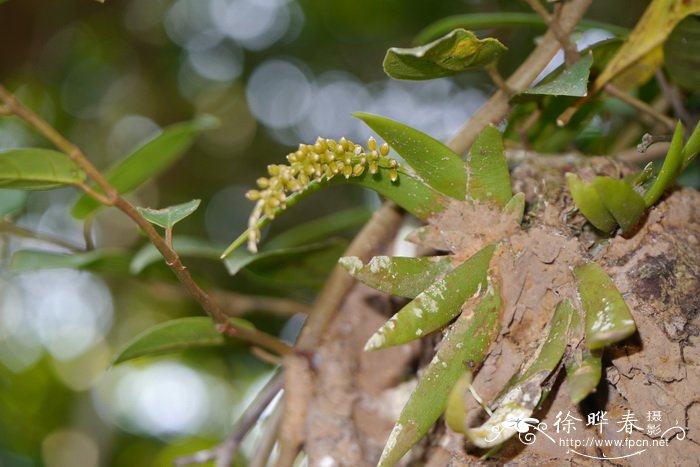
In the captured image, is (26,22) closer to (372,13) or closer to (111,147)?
(111,147)

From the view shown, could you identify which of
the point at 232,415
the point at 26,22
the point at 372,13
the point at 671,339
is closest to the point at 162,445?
the point at 232,415

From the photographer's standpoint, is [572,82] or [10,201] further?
[10,201]

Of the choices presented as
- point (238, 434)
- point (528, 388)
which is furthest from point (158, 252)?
point (528, 388)

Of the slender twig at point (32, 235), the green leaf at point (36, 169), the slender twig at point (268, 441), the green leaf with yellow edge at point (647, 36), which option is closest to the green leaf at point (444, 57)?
the green leaf with yellow edge at point (647, 36)

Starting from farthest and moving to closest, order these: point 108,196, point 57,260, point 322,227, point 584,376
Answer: point 322,227
point 57,260
point 108,196
point 584,376

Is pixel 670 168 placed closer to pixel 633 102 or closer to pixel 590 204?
pixel 590 204
